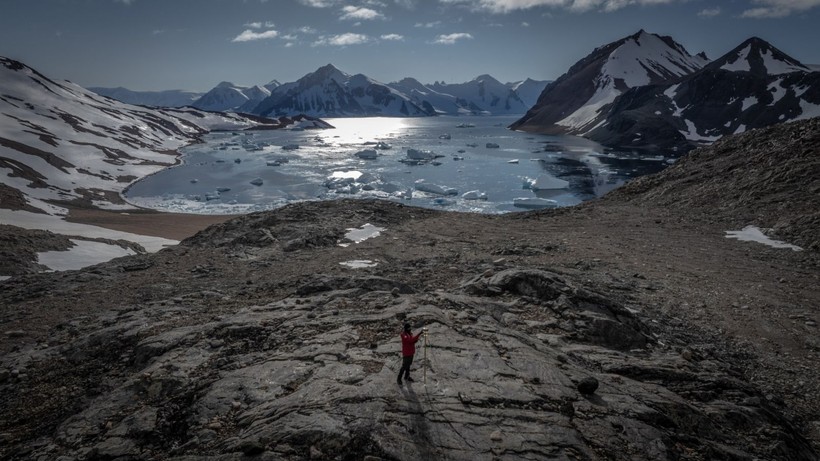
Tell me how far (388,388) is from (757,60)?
720 ft

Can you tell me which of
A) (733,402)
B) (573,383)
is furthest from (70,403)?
(733,402)

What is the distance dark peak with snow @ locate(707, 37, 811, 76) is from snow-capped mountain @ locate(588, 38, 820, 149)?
36805mm

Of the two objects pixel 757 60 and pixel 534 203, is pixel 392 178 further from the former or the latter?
pixel 757 60

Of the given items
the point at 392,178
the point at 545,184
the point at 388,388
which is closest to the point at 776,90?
the point at 545,184

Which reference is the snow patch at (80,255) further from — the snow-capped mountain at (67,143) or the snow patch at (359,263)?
the snow-capped mountain at (67,143)

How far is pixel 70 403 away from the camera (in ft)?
26.7

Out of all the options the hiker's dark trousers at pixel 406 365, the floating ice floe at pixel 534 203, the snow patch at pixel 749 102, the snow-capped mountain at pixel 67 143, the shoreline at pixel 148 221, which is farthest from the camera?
the snow patch at pixel 749 102

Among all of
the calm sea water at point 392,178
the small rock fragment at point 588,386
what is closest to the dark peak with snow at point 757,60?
the calm sea water at point 392,178

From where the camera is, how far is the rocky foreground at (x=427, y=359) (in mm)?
6512

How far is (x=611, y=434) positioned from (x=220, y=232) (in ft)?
71.0

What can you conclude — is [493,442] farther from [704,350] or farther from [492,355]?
[704,350]

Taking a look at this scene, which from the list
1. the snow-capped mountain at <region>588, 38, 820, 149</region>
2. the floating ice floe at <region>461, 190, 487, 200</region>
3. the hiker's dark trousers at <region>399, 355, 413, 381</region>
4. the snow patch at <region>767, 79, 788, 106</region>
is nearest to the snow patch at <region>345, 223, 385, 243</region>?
the hiker's dark trousers at <region>399, 355, 413, 381</region>

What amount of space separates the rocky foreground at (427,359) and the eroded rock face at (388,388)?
0.04 metres

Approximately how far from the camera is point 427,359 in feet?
27.1
